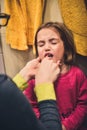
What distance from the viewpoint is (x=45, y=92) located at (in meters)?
0.71

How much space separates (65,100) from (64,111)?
55 millimetres

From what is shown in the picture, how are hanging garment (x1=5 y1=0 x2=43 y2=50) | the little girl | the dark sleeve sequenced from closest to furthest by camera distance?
the dark sleeve → the little girl → hanging garment (x1=5 y1=0 x2=43 y2=50)

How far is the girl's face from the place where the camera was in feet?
3.88

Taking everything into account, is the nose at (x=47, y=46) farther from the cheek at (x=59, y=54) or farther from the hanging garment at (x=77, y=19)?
the hanging garment at (x=77, y=19)

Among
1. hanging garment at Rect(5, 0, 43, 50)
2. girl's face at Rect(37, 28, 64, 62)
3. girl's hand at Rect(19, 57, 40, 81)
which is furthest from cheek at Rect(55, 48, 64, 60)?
hanging garment at Rect(5, 0, 43, 50)

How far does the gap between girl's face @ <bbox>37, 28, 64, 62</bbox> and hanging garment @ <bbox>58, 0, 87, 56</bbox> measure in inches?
3.8

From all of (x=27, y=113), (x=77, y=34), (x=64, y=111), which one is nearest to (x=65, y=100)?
(x=64, y=111)

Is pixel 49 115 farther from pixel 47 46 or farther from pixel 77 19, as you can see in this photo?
pixel 77 19

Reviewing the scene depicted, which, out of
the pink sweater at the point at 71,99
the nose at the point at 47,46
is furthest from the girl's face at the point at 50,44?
the pink sweater at the point at 71,99

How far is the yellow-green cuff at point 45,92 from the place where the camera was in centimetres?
69

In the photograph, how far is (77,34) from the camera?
4.09 ft

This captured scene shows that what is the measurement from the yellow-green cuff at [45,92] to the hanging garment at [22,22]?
25.1 inches

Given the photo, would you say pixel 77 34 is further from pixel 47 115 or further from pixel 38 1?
pixel 47 115

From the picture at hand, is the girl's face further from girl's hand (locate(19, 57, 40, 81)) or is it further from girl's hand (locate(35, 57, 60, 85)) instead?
girl's hand (locate(35, 57, 60, 85))
